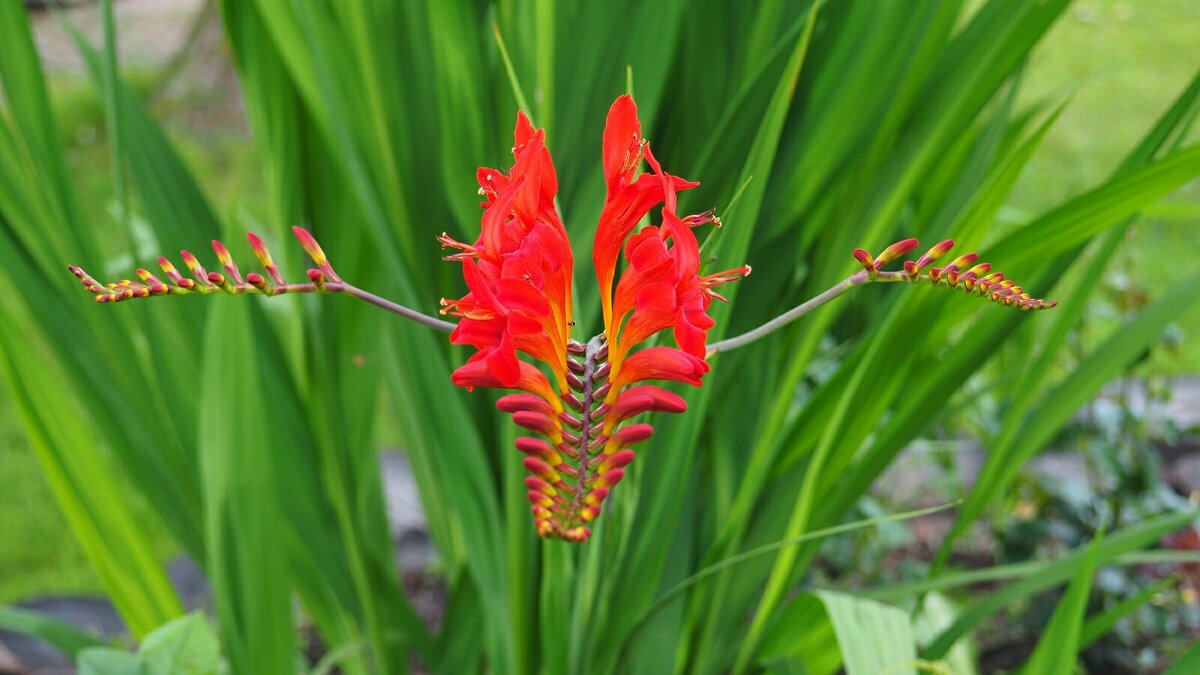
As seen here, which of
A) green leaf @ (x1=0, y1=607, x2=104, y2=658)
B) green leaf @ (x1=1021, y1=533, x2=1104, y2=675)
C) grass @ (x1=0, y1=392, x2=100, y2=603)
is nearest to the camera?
green leaf @ (x1=1021, y1=533, x2=1104, y2=675)

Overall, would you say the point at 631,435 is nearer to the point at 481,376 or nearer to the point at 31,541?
the point at 481,376

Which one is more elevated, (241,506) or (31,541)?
(241,506)

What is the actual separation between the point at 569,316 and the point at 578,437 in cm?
6

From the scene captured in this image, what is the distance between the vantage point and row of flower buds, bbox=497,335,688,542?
1.82 ft

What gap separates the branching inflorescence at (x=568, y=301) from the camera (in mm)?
513

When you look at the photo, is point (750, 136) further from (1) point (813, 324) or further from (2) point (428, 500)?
(2) point (428, 500)

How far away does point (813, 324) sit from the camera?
3.05ft

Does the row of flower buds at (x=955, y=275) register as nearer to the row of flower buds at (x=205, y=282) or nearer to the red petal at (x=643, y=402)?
the red petal at (x=643, y=402)

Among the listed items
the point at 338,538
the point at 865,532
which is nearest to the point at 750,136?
the point at 338,538

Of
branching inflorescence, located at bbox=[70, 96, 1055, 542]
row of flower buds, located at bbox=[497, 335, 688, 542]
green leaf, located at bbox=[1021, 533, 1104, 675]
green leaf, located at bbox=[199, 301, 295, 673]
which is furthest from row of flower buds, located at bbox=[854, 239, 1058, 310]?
green leaf, located at bbox=[199, 301, 295, 673]

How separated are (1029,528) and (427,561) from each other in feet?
3.18

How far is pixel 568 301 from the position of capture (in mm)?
574

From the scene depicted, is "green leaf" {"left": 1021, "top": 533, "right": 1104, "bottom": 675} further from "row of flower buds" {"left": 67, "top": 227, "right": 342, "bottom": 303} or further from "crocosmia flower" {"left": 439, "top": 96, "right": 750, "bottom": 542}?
"row of flower buds" {"left": 67, "top": 227, "right": 342, "bottom": 303}

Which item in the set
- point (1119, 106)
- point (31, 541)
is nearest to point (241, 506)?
point (31, 541)
